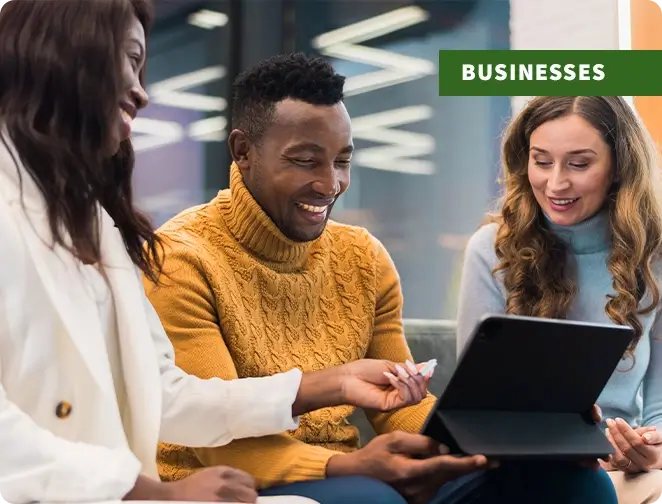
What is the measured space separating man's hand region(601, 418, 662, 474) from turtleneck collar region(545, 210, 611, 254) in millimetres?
463

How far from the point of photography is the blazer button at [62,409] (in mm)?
1008

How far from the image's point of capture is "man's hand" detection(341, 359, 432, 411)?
4.94ft

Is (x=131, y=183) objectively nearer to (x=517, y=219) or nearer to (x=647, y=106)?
(x=517, y=219)

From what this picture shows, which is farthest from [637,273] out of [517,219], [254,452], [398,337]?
[254,452]

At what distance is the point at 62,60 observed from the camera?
1053 mm

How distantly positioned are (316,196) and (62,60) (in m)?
0.70

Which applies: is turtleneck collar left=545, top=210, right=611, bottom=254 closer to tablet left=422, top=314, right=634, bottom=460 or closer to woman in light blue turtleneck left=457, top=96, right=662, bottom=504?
woman in light blue turtleneck left=457, top=96, right=662, bottom=504

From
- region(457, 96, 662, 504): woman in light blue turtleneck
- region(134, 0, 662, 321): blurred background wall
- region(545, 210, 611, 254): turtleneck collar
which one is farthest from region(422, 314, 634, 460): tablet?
region(134, 0, 662, 321): blurred background wall

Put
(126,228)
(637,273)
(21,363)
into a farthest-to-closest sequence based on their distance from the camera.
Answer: (637,273), (126,228), (21,363)

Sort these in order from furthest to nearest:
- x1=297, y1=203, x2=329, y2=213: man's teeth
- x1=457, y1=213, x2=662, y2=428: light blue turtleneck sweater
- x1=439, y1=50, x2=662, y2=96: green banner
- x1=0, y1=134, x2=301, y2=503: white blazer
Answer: x1=439, y1=50, x2=662, y2=96: green banner < x1=457, y1=213, x2=662, y2=428: light blue turtleneck sweater < x1=297, y1=203, x2=329, y2=213: man's teeth < x1=0, y1=134, x2=301, y2=503: white blazer

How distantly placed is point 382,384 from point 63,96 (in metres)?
0.70

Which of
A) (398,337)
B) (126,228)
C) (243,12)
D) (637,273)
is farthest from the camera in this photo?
(243,12)

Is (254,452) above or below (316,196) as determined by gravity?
below

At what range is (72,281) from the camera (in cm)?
104
